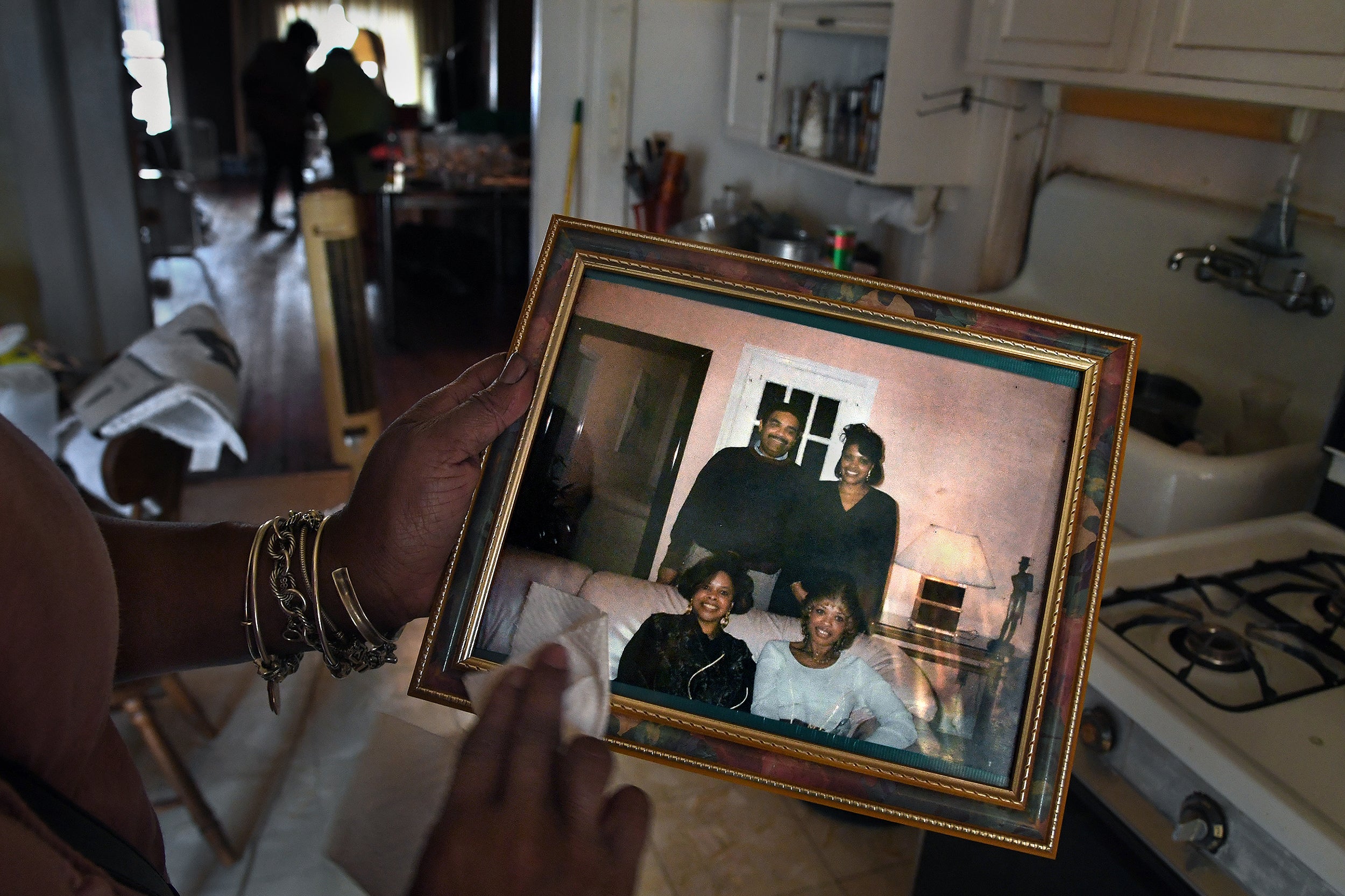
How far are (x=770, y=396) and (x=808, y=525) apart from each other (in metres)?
0.11

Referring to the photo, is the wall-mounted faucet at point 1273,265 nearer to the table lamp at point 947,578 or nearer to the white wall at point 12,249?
the table lamp at point 947,578

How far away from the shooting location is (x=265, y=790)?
197 cm

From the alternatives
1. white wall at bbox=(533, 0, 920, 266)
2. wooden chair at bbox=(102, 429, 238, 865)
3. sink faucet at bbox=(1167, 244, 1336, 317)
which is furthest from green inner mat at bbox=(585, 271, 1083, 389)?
white wall at bbox=(533, 0, 920, 266)

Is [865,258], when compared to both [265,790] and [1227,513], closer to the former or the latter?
[1227,513]

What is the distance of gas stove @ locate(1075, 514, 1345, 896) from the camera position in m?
0.87

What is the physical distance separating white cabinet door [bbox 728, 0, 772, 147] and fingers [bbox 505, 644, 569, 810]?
7.67 feet

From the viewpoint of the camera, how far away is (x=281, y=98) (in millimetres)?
7027

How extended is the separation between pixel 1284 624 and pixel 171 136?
347 inches

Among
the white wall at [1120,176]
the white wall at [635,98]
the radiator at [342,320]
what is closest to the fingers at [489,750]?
the white wall at [1120,176]

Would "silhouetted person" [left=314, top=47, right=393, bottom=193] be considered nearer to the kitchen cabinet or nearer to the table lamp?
the kitchen cabinet

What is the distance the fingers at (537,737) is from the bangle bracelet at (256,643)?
0.36 meters

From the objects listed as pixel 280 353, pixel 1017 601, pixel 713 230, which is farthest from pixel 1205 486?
pixel 280 353

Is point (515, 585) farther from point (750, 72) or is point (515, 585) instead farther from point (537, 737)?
point (750, 72)

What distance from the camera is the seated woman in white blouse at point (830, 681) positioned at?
0.72 metres
